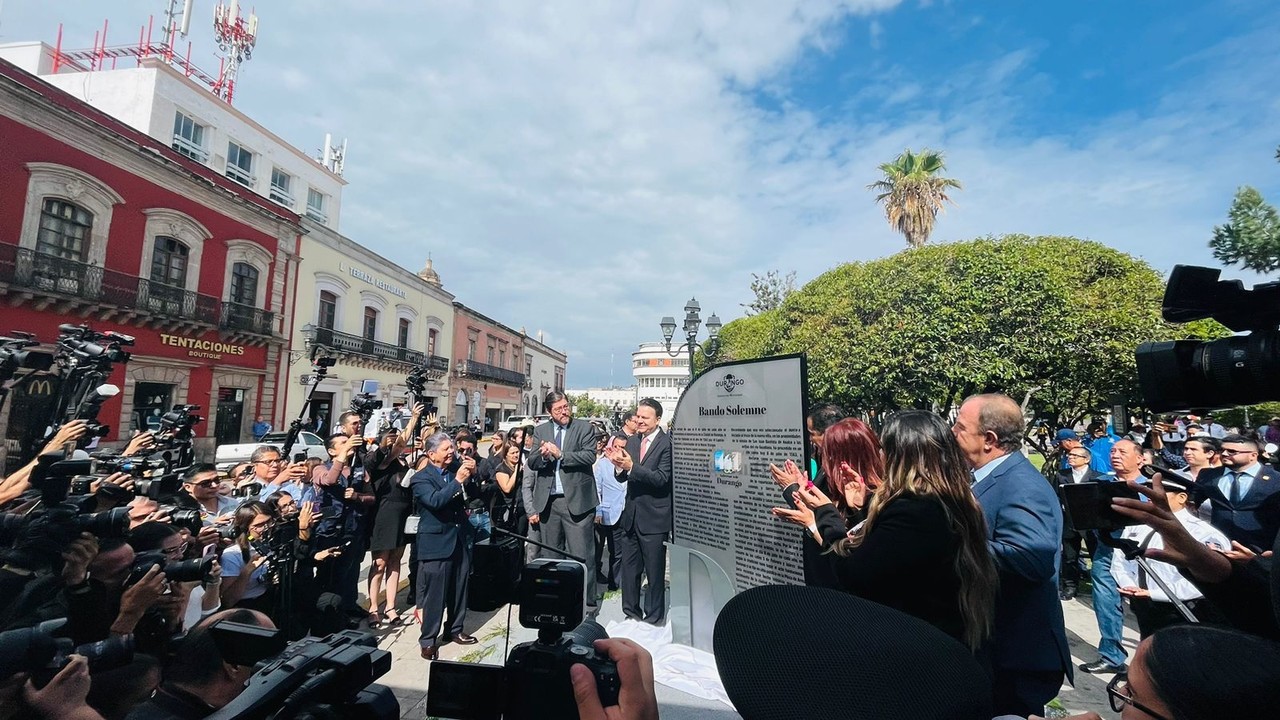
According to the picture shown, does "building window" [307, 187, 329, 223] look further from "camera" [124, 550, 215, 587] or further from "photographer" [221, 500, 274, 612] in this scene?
"camera" [124, 550, 215, 587]

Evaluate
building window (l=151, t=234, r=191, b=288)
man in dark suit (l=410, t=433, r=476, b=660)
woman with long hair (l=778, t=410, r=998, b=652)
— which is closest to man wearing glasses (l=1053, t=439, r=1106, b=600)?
woman with long hair (l=778, t=410, r=998, b=652)

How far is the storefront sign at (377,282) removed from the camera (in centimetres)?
2669

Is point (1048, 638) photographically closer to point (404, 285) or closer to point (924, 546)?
point (924, 546)

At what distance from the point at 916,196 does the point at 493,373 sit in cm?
3256

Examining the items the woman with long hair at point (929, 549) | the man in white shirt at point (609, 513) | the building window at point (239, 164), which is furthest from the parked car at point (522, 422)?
the building window at point (239, 164)

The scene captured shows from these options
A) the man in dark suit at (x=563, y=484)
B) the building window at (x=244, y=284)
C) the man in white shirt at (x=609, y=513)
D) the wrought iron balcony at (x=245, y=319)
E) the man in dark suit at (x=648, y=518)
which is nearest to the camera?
the man in dark suit at (x=648, y=518)

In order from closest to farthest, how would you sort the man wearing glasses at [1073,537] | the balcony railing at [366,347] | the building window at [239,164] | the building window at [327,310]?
the man wearing glasses at [1073,537]
the building window at [239,164]
the balcony railing at [366,347]
the building window at [327,310]

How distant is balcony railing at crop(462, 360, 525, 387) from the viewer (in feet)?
128

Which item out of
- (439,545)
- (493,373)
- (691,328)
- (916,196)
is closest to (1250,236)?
(916,196)

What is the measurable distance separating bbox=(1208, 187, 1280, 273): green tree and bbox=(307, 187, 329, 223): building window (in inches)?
1698

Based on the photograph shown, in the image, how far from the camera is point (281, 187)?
27.6m

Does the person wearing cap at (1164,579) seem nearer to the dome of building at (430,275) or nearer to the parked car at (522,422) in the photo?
the parked car at (522,422)

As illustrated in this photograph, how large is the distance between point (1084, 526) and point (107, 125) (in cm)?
2302

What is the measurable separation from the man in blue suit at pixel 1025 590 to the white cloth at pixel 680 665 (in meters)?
2.06
